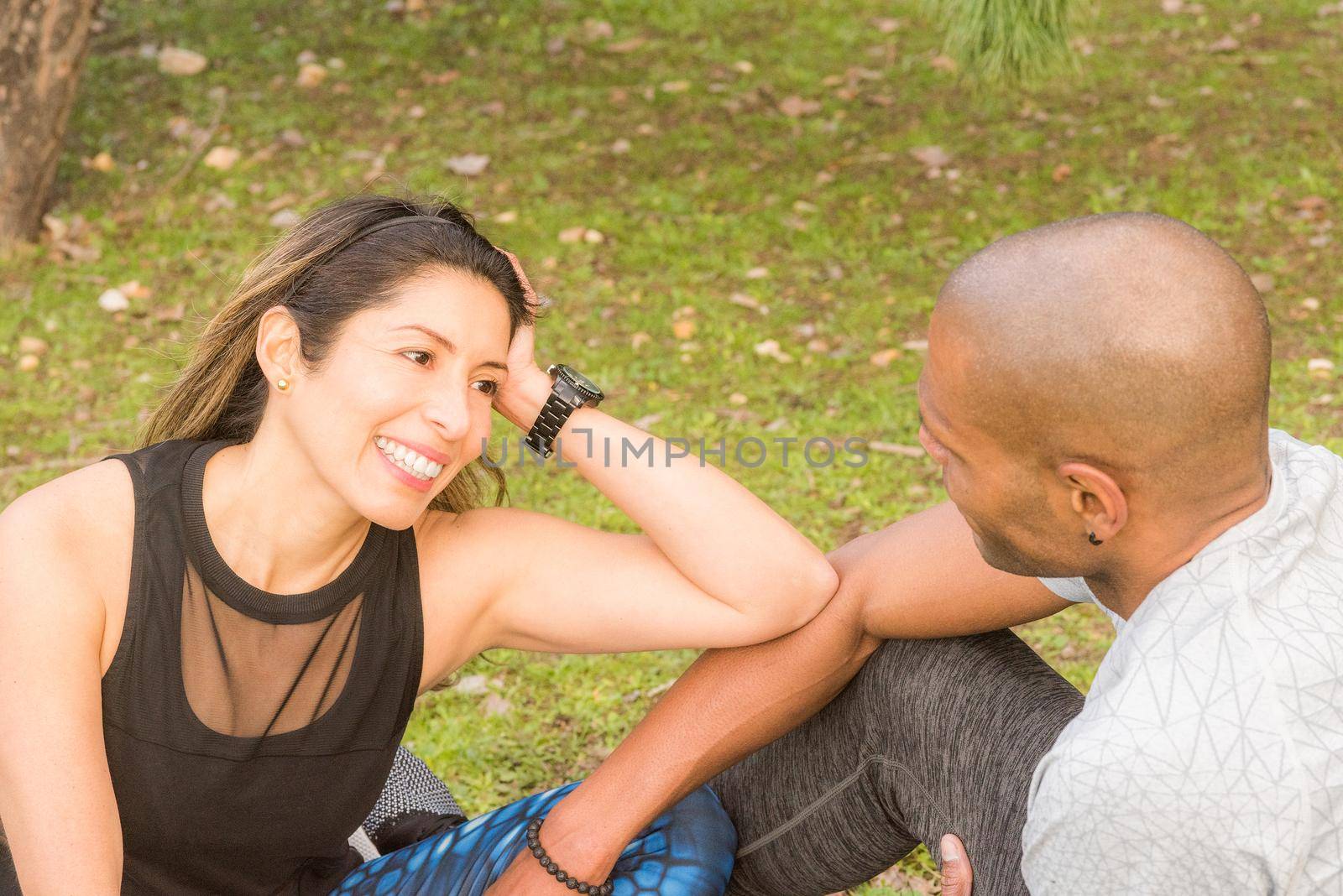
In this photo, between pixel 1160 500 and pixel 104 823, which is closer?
pixel 1160 500

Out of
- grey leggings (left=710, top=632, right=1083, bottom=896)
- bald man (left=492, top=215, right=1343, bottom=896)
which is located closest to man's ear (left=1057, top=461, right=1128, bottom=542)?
bald man (left=492, top=215, right=1343, bottom=896)

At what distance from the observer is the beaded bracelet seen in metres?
2.22

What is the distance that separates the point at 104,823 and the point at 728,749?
98cm

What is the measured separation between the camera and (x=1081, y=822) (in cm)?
152

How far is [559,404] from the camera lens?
7.89ft

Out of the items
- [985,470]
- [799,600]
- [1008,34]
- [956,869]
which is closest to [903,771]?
[956,869]

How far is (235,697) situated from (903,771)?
1.08 meters

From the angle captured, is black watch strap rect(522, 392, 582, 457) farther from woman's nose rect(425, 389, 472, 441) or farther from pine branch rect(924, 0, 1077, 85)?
pine branch rect(924, 0, 1077, 85)

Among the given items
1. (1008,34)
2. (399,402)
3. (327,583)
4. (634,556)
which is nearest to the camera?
(399,402)

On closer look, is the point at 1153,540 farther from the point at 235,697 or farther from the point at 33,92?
the point at 33,92

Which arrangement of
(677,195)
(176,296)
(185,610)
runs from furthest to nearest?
(677,195) → (176,296) → (185,610)

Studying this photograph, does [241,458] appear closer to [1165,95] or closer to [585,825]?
[585,825]

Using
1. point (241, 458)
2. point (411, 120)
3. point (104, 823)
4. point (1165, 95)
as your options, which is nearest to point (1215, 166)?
point (1165, 95)

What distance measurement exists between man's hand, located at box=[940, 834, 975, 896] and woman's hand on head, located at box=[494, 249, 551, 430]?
3.28 feet
